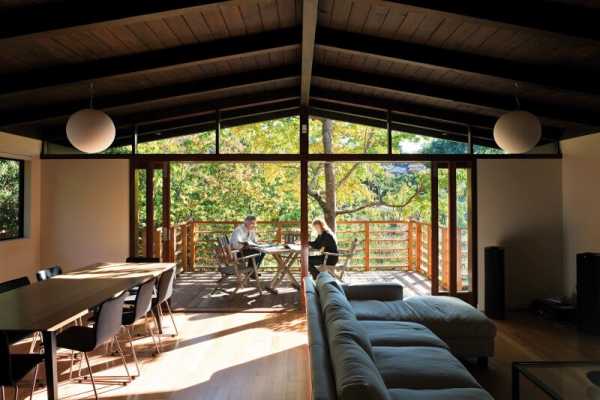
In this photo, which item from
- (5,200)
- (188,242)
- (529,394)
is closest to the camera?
(529,394)

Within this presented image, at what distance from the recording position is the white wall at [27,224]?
5.22 metres

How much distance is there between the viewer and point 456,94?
17.1 feet

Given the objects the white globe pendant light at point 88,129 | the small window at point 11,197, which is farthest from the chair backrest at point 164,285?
the small window at point 11,197

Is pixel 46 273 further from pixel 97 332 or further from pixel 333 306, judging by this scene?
pixel 333 306

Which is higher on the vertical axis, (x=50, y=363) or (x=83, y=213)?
(x=83, y=213)

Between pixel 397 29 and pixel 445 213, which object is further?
pixel 445 213

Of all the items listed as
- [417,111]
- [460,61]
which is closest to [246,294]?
[417,111]

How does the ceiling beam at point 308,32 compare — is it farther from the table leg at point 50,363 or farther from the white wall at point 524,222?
the white wall at point 524,222

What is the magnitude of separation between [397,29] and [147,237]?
3905 millimetres

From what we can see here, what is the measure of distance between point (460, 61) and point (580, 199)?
2.76 meters

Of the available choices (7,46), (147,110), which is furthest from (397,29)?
(147,110)

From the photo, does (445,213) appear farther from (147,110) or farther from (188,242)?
(188,242)

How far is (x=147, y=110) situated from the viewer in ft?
19.6

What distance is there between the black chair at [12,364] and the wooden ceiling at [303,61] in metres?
1.85
